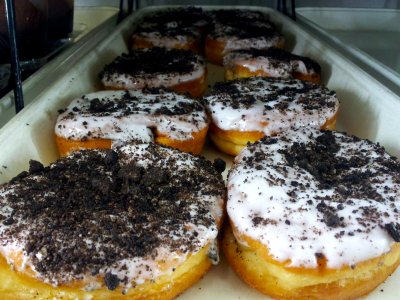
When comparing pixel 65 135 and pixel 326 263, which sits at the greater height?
pixel 326 263

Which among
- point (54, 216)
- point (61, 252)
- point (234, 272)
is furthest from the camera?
point (234, 272)

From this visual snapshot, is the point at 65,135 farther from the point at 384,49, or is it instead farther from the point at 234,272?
the point at 384,49

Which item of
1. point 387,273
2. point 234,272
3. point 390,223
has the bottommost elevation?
point 234,272

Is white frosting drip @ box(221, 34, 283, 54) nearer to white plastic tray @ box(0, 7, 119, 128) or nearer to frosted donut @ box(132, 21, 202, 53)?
frosted donut @ box(132, 21, 202, 53)

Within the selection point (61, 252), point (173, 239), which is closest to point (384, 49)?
point (173, 239)

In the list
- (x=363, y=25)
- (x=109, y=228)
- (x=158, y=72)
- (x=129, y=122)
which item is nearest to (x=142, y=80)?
(x=158, y=72)

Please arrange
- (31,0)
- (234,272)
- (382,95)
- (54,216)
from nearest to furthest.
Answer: (54,216), (234,272), (382,95), (31,0)

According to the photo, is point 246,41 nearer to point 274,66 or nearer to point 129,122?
point 274,66
